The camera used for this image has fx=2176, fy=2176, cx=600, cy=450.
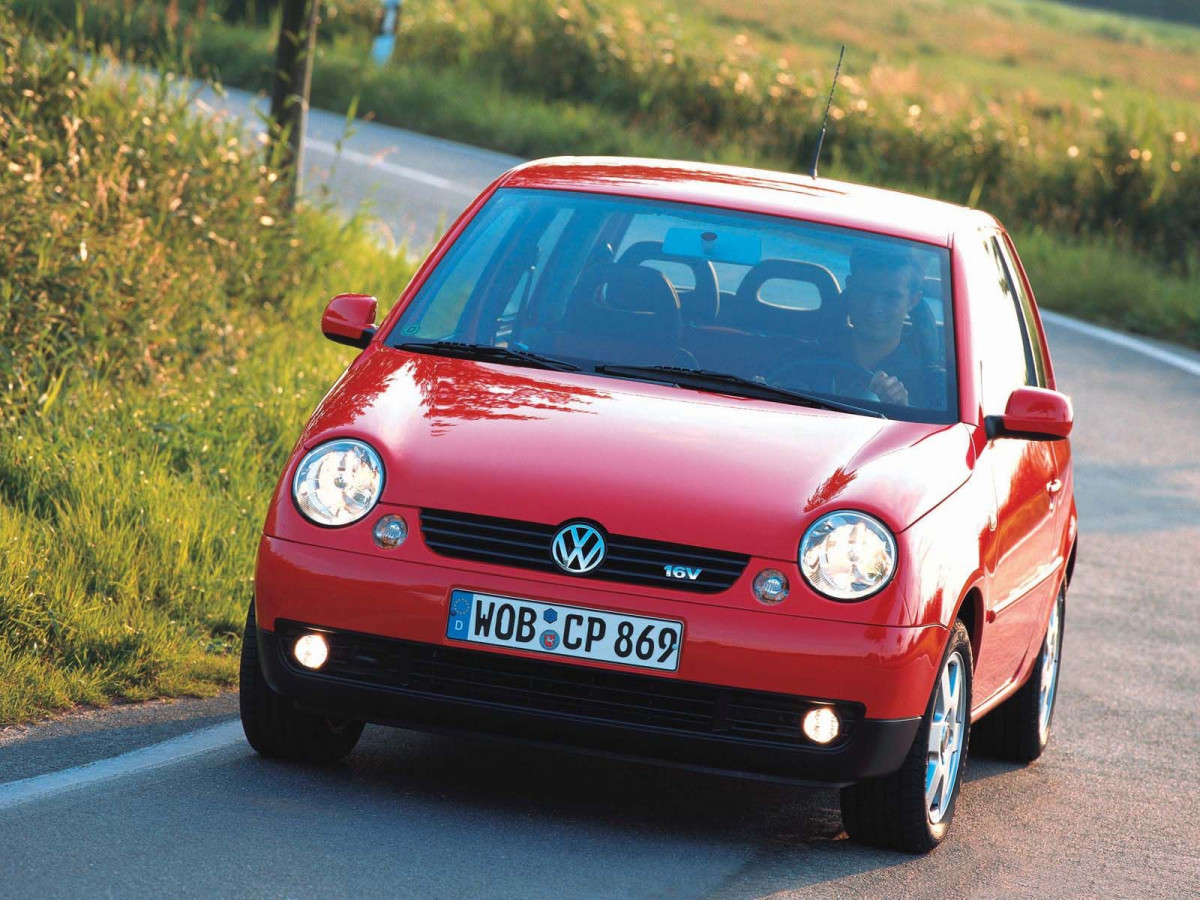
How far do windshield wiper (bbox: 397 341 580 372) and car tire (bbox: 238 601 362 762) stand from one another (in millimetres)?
966

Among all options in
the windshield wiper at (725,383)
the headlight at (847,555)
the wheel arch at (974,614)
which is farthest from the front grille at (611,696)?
the windshield wiper at (725,383)

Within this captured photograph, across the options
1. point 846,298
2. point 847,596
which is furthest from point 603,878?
point 846,298

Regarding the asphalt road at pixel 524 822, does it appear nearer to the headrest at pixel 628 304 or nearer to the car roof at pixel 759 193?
the headrest at pixel 628 304

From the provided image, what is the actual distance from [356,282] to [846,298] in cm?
630

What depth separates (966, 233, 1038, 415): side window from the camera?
640cm

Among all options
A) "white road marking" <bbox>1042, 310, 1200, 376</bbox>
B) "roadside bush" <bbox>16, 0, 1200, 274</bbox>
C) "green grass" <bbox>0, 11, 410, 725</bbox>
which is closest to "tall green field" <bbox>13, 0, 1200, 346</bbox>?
"roadside bush" <bbox>16, 0, 1200, 274</bbox>

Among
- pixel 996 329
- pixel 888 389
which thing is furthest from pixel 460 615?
pixel 996 329

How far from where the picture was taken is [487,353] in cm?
617

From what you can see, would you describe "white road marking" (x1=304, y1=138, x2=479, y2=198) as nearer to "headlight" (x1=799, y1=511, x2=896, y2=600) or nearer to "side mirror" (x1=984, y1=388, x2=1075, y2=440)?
"side mirror" (x1=984, y1=388, x2=1075, y2=440)

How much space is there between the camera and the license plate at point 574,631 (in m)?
5.15

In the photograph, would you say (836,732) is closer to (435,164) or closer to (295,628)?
(295,628)

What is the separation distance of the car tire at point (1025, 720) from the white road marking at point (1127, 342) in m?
9.17

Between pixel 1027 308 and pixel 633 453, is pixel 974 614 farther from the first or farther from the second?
pixel 1027 308

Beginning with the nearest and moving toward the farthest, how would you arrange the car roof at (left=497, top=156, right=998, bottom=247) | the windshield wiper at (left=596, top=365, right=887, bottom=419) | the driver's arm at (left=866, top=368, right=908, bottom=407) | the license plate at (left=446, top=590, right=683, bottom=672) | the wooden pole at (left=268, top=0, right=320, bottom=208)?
the license plate at (left=446, top=590, right=683, bottom=672) < the windshield wiper at (left=596, top=365, right=887, bottom=419) < the driver's arm at (left=866, top=368, right=908, bottom=407) < the car roof at (left=497, top=156, right=998, bottom=247) < the wooden pole at (left=268, top=0, right=320, bottom=208)
